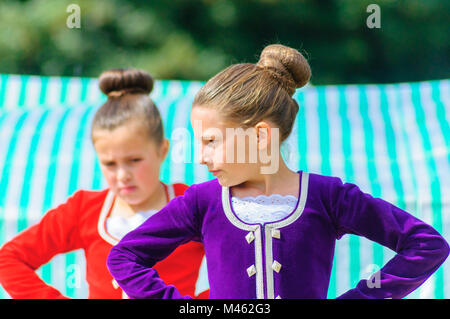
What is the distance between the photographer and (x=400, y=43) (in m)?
5.19

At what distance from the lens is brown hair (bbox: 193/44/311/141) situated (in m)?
1.61

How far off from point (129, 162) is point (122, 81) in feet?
0.93

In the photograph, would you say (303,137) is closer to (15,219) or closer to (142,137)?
(142,137)

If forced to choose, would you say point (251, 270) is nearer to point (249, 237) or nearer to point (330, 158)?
point (249, 237)

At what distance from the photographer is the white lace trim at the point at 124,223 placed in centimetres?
207

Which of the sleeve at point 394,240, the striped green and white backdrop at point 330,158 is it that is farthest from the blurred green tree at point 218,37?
the sleeve at point 394,240

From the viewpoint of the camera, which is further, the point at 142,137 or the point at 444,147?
the point at 444,147

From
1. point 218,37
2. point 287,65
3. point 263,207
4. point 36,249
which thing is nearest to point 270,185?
point 263,207

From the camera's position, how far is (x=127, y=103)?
6.92 ft

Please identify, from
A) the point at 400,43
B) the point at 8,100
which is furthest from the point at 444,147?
the point at 400,43

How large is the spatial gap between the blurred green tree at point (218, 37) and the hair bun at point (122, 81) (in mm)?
2695

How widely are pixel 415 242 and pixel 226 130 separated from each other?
0.54 m

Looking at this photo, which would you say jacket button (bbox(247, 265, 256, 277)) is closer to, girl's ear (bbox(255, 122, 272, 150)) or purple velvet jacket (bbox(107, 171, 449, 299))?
purple velvet jacket (bbox(107, 171, 449, 299))

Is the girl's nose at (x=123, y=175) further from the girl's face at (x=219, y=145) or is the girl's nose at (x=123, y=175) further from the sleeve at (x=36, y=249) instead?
the girl's face at (x=219, y=145)
